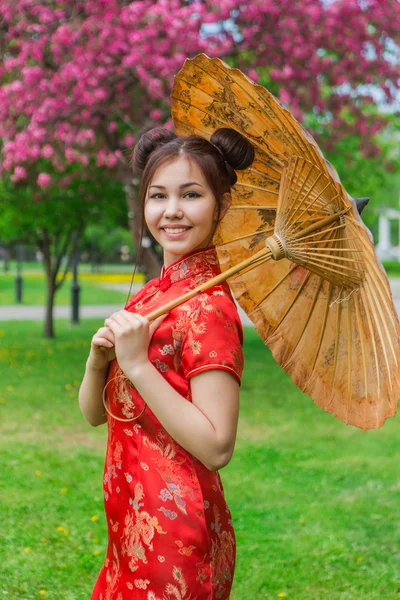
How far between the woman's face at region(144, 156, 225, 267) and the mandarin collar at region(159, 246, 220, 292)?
0.08ft

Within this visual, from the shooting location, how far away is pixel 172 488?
6.77 ft

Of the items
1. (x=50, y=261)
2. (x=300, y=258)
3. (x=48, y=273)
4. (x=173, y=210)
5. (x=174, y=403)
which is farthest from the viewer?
(x=48, y=273)

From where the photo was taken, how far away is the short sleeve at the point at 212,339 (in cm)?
201

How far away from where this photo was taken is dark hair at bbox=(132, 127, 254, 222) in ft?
7.40

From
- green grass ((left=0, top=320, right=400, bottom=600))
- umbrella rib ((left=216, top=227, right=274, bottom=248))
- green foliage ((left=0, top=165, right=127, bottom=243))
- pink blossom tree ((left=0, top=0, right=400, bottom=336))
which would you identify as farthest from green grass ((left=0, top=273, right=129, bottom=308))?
umbrella rib ((left=216, top=227, right=274, bottom=248))

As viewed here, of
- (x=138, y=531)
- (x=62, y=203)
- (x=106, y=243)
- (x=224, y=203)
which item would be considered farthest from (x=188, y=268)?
(x=106, y=243)

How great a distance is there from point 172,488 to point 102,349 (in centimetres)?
40

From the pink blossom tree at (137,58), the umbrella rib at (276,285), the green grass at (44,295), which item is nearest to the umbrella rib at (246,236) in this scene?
the umbrella rib at (276,285)

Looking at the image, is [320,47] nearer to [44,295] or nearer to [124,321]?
[124,321]

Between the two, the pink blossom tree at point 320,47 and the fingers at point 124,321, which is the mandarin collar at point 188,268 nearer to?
the fingers at point 124,321

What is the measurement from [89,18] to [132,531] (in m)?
8.28

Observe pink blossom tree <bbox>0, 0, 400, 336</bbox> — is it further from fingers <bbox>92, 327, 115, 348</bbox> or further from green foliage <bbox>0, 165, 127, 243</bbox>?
fingers <bbox>92, 327, 115, 348</bbox>

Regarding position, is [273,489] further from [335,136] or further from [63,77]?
[335,136]

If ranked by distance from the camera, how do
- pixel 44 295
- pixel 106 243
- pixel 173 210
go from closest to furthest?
pixel 173 210, pixel 44 295, pixel 106 243
